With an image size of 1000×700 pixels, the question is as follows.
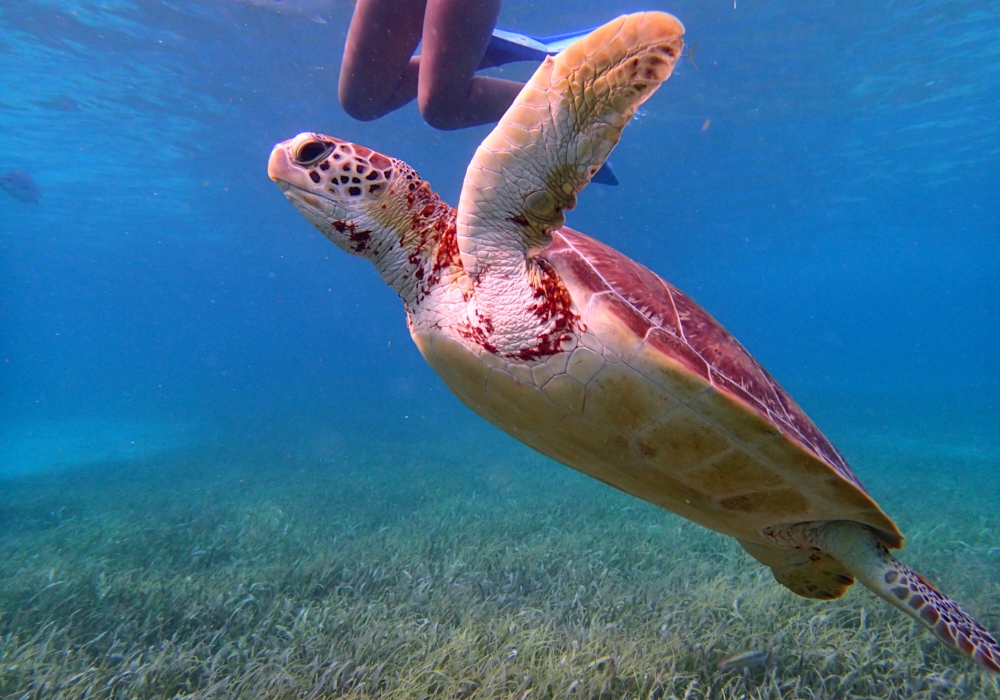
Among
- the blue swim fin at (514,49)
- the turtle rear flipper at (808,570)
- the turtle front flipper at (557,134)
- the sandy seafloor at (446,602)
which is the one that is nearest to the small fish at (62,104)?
the sandy seafloor at (446,602)

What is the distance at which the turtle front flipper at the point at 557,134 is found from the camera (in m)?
1.60

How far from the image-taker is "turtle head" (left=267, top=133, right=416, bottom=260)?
219cm

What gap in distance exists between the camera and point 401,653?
3.10m

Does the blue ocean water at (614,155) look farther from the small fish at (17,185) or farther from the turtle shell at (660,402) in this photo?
the turtle shell at (660,402)

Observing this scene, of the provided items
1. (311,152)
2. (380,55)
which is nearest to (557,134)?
(311,152)

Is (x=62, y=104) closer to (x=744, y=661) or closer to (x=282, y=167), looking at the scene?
(x=282, y=167)

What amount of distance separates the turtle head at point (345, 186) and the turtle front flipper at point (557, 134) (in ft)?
1.43

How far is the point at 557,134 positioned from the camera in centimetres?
176

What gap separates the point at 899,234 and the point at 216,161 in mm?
40917

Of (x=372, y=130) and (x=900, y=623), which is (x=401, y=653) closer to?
(x=900, y=623)

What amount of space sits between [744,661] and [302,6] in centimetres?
1418

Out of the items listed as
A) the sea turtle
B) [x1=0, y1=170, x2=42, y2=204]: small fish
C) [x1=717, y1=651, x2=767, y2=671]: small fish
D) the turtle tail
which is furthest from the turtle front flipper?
[x1=0, y1=170, x2=42, y2=204]: small fish

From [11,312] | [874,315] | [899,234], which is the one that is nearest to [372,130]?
[899,234]

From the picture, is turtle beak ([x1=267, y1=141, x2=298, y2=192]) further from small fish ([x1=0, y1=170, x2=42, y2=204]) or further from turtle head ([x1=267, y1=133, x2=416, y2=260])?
small fish ([x1=0, y1=170, x2=42, y2=204])
